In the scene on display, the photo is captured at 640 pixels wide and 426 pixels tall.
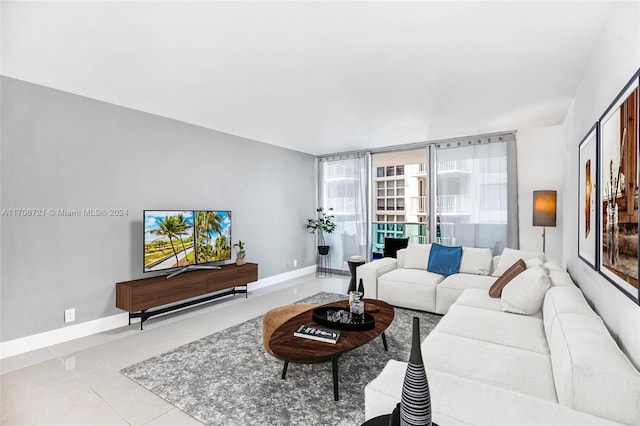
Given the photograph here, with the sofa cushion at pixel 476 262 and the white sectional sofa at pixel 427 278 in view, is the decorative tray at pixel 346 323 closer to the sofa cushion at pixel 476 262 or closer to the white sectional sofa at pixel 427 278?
the white sectional sofa at pixel 427 278

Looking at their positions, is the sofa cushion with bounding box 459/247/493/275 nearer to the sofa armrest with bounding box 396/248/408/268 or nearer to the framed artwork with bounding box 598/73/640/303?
the sofa armrest with bounding box 396/248/408/268

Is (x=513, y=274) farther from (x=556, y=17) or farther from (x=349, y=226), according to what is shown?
(x=349, y=226)

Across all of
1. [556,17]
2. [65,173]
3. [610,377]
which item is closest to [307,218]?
[65,173]

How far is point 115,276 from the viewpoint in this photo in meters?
3.71

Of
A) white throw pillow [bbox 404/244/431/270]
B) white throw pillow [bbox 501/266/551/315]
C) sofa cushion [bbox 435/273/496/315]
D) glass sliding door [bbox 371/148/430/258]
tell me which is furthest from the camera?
glass sliding door [bbox 371/148/430/258]

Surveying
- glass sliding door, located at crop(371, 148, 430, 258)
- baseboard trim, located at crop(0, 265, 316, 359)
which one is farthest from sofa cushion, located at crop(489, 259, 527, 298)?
glass sliding door, located at crop(371, 148, 430, 258)

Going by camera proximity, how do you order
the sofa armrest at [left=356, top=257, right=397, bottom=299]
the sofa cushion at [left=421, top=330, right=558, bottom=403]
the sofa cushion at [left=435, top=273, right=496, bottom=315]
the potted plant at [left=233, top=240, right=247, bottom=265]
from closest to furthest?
the sofa cushion at [left=421, top=330, right=558, bottom=403], the sofa cushion at [left=435, top=273, right=496, bottom=315], the sofa armrest at [left=356, top=257, right=397, bottom=299], the potted plant at [left=233, top=240, right=247, bottom=265]

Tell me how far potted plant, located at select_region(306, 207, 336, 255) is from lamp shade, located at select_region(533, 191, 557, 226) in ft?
11.9

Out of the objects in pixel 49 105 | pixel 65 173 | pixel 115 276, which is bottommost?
pixel 115 276

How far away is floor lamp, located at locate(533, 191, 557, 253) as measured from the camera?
436 cm

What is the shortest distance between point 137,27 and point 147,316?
303cm

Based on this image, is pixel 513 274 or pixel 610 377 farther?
pixel 513 274

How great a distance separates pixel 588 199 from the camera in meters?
2.43

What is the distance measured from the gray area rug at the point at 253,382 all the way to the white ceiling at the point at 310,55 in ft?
8.45
